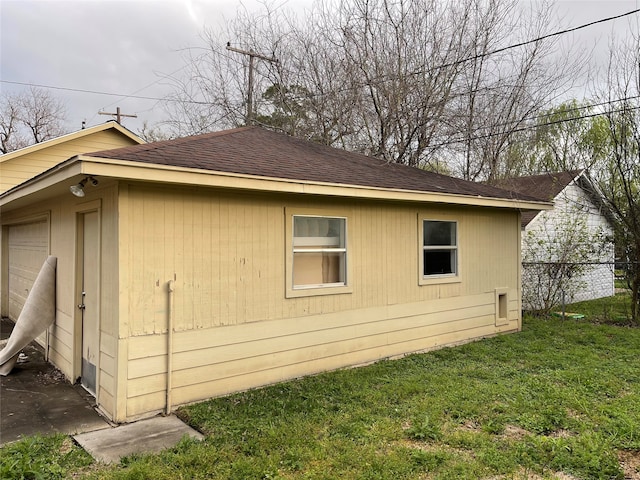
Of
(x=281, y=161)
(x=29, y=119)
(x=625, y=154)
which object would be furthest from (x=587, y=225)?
(x=29, y=119)

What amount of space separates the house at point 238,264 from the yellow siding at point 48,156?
15.7ft

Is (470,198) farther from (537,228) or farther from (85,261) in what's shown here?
(537,228)

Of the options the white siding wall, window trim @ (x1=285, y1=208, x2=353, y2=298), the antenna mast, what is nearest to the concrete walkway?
window trim @ (x1=285, y1=208, x2=353, y2=298)

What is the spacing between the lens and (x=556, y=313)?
10.6m

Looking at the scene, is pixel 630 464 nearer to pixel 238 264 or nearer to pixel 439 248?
pixel 238 264

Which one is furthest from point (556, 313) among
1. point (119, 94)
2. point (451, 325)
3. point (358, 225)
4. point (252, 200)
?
point (119, 94)

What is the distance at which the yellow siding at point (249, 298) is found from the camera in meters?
4.33

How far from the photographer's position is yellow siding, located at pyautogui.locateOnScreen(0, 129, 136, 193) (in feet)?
36.7

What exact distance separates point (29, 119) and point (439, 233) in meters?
28.7

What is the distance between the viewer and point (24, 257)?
8602mm

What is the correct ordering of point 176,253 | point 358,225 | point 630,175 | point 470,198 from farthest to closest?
1. point 630,175
2. point 470,198
3. point 358,225
4. point 176,253

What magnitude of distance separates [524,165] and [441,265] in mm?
8980

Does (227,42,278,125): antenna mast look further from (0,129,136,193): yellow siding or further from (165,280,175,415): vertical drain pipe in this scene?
(165,280,175,415): vertical drain pipe

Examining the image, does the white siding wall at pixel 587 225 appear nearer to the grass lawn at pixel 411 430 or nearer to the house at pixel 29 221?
the grass lawn at pixel 411 430
